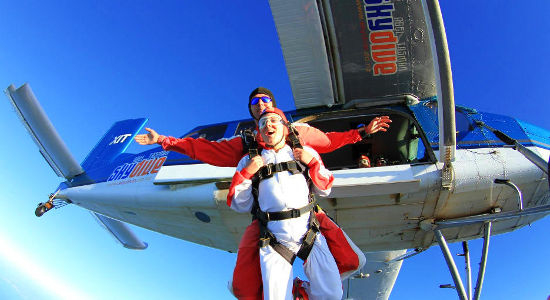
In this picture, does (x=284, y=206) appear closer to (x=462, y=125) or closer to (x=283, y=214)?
(x=283, y=214)

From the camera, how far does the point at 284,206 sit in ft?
8.18

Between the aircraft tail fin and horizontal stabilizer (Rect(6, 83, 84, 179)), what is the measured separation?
969 mm

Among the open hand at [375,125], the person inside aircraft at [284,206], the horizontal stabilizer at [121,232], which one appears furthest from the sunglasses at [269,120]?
the horizontal stabilizer at [121,232]

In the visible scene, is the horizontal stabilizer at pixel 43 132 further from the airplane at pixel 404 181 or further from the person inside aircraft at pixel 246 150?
the person inside aircraft at pixel 246 150

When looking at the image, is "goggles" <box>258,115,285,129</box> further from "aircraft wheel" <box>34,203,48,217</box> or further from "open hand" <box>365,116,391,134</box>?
"aircraft wheel" <box>34,203,48,217</box>

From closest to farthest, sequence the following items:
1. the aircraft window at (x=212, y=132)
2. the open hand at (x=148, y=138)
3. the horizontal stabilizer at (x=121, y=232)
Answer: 1. the open hand at (x=148, y=138)
2. the aircraft window at (x=212, y=132)
3. the horizontal stabilizer at (x=121, y=232)

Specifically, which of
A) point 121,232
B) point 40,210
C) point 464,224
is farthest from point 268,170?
point 121,232

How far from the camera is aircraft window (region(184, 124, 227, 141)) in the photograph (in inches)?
250

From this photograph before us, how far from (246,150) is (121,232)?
29.6 feet

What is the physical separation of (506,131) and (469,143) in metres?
0.81

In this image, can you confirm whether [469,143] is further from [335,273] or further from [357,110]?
[335,273]

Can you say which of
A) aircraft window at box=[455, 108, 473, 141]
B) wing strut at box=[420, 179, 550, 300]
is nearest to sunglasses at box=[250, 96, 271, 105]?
wing strut at box=[420, 179, 550, 300]

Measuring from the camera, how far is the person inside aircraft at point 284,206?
7.72 feet

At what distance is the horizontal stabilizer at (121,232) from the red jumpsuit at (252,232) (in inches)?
342
